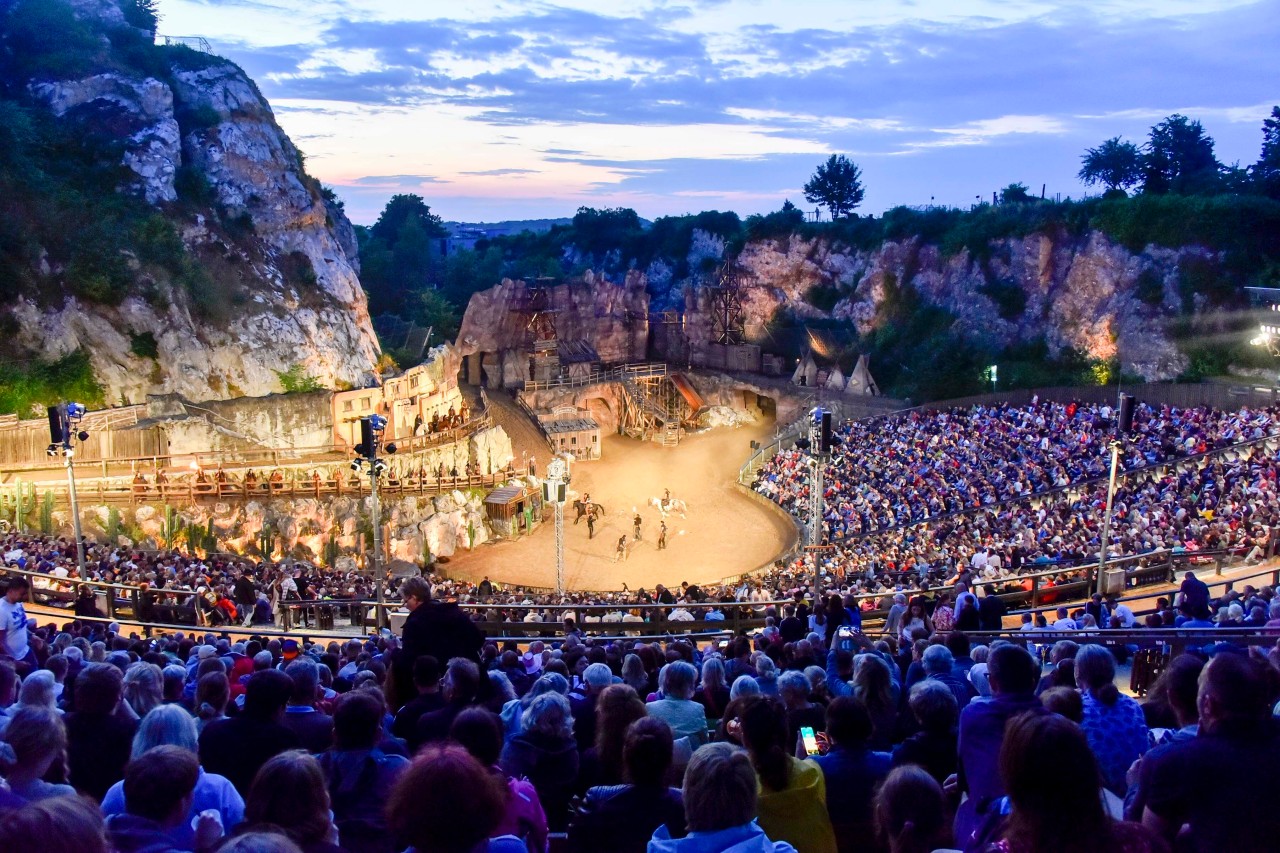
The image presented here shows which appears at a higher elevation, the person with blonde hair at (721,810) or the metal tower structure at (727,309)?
the metal tower structure at (727,309)

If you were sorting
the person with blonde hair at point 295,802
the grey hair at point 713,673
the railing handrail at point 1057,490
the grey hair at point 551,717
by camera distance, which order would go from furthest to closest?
the railing handrail at point 1057,490 < the grey hair at point 713,673 < the grey hair at point 551,717 < the person with blonde hair at point 295,802

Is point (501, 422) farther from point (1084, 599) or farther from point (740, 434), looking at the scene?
point (1084, 599)

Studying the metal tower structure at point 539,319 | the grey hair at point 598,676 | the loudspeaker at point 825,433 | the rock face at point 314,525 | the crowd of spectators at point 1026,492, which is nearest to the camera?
the grey hair at point 598,676

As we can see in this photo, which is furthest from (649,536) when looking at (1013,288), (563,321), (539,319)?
(563,321)

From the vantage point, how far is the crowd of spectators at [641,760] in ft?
10.5

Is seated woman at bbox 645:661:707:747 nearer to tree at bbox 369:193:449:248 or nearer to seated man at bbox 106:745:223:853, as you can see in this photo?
seated man at bbox 106:745:223:853

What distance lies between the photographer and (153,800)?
11.4 ft

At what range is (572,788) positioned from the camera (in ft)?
17.3

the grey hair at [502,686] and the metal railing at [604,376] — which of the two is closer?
the grey hair at [502,686]

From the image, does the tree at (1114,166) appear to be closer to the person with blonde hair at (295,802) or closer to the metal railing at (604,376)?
the metal railing at (604,376)

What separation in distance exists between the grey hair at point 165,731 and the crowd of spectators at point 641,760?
0.03ft

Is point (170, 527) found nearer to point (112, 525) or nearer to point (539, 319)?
point (112, 525)

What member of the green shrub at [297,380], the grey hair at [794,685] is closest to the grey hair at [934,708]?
the grey hair at [794,685]

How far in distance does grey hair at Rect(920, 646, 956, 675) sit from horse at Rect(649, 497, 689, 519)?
32291 mm
